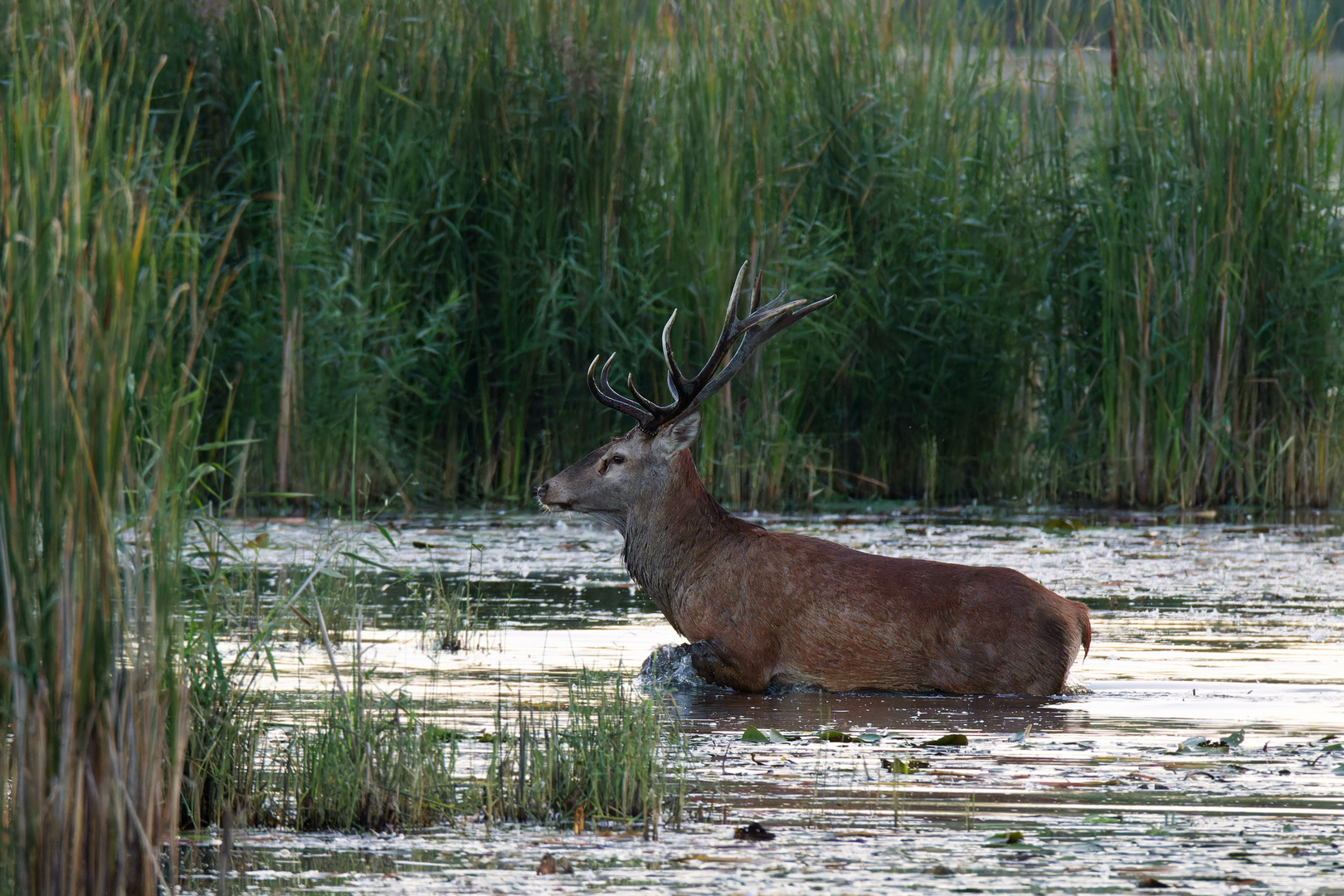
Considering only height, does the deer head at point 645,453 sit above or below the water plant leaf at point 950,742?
above

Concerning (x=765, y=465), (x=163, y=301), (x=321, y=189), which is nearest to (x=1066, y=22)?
(x=765, y=465)

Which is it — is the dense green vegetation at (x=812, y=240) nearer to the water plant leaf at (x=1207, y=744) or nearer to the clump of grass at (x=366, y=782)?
the water plant leaf at (x=1207, y=744)

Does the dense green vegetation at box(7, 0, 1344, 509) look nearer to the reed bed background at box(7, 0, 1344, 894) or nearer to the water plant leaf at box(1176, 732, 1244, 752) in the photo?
the reed bed background at box(7, 0, 1344, 894)

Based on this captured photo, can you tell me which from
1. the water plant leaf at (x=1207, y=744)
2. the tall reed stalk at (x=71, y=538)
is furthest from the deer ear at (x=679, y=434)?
→ the tall reed stalk at (x=71, y=538)

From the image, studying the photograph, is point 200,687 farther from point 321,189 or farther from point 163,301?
point 321,189

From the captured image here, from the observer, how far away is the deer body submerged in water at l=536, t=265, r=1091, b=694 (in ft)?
24.4

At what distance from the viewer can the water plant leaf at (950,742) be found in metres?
6.20

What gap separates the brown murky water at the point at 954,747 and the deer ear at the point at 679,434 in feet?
2.78

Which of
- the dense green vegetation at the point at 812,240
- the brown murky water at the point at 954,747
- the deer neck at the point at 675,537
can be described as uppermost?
the dense green vegetation at the point at 812,240

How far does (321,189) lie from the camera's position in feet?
42.1

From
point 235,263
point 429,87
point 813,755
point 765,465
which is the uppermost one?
point 429,87

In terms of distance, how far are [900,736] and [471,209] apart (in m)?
7.69

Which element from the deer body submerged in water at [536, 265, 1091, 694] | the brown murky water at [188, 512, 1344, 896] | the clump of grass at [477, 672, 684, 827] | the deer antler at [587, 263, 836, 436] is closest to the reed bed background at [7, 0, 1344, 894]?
the brown murky water at [188, 512, 1344, 896]

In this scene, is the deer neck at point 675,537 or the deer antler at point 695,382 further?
the deer antler at point 695,382
